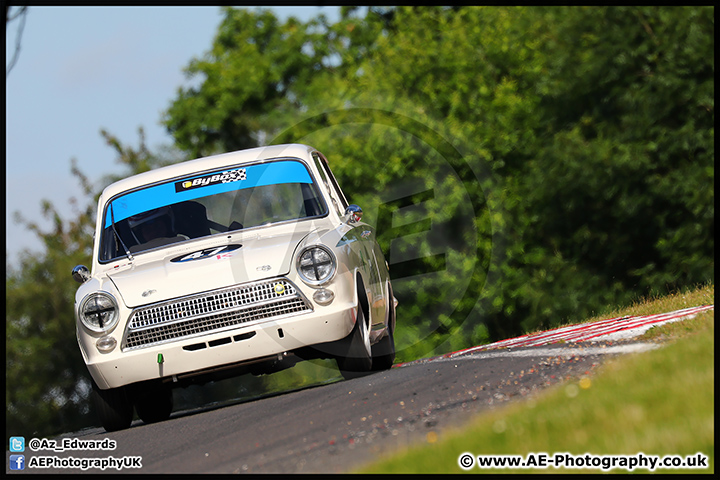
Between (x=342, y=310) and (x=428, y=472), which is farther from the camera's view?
(x=342, y=310)

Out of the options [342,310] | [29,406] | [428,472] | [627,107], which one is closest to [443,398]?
[342,310]

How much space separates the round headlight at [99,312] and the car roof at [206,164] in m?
1.74

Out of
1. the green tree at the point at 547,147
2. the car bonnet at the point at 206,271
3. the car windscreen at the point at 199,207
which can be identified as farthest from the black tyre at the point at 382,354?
the green tree at the point at 547,147

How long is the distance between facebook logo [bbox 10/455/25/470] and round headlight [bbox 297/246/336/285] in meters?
2.42

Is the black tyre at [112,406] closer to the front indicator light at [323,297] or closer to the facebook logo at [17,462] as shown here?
the facebook logo at [17,462]

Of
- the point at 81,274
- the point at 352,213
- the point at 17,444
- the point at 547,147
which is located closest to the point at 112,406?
the point at 17,444

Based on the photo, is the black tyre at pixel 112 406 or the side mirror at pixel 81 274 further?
the side mirror at pixel 81 274

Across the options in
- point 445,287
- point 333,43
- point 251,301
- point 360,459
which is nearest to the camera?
point 360,459

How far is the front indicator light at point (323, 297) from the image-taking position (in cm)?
725

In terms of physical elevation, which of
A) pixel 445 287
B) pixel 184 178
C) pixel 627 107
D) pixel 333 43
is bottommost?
pixel 445 287

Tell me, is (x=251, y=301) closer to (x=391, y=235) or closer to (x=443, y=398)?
(x=443, y=398)

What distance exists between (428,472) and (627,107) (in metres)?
23.5

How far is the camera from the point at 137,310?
7312mm

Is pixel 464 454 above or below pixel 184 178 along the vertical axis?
below
